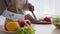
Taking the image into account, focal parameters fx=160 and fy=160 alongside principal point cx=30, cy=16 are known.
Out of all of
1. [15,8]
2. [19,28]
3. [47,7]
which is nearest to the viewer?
[19,28]

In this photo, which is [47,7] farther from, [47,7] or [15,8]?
[15,8]

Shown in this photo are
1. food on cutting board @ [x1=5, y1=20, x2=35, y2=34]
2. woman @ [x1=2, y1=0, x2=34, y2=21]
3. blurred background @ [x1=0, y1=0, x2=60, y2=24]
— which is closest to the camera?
food on cutting board @ [x1=5, y1=20, x2=35, y2=34]

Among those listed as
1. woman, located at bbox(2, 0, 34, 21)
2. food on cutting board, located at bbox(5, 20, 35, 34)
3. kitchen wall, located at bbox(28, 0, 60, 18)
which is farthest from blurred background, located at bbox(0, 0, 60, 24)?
food on cutting board, located at bbox(5, 20, 35, 34)

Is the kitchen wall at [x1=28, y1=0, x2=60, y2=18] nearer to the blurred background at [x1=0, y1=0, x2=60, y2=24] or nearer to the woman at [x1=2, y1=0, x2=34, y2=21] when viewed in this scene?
the blurred background at [x1=0, y1=0, x2=60, y2=24]

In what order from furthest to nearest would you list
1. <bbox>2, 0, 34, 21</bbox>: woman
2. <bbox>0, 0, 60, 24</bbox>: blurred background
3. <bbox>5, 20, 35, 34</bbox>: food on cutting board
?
<bbox>0, 0, 60, 24</bbox>: blurred background < <bbox>2, 0, 34, 21</bbox>: woman < <bbox>5, 20, 35, 34</bbox>: food on cutting board

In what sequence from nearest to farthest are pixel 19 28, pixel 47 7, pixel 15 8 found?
pixel 19 28
pixel 15 8
pixel 47 7

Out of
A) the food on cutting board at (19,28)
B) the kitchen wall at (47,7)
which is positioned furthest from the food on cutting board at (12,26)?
the kitchen wall at (47,7)

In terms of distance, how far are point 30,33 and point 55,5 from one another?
1.67 m

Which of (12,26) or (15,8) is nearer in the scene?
(12,26)

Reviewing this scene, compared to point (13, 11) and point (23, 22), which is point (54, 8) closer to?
point (13, 11)

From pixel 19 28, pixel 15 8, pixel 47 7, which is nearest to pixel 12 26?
pixel 19 28

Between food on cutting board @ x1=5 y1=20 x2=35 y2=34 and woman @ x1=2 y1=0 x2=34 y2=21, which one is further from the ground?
woman @ x1=2 y1=0 x2=34 y2=21

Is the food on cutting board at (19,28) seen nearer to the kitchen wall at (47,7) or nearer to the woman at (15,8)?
the woman at (15,8)

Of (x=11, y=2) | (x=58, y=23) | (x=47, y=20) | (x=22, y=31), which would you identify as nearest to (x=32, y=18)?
(x=47, y=20)
